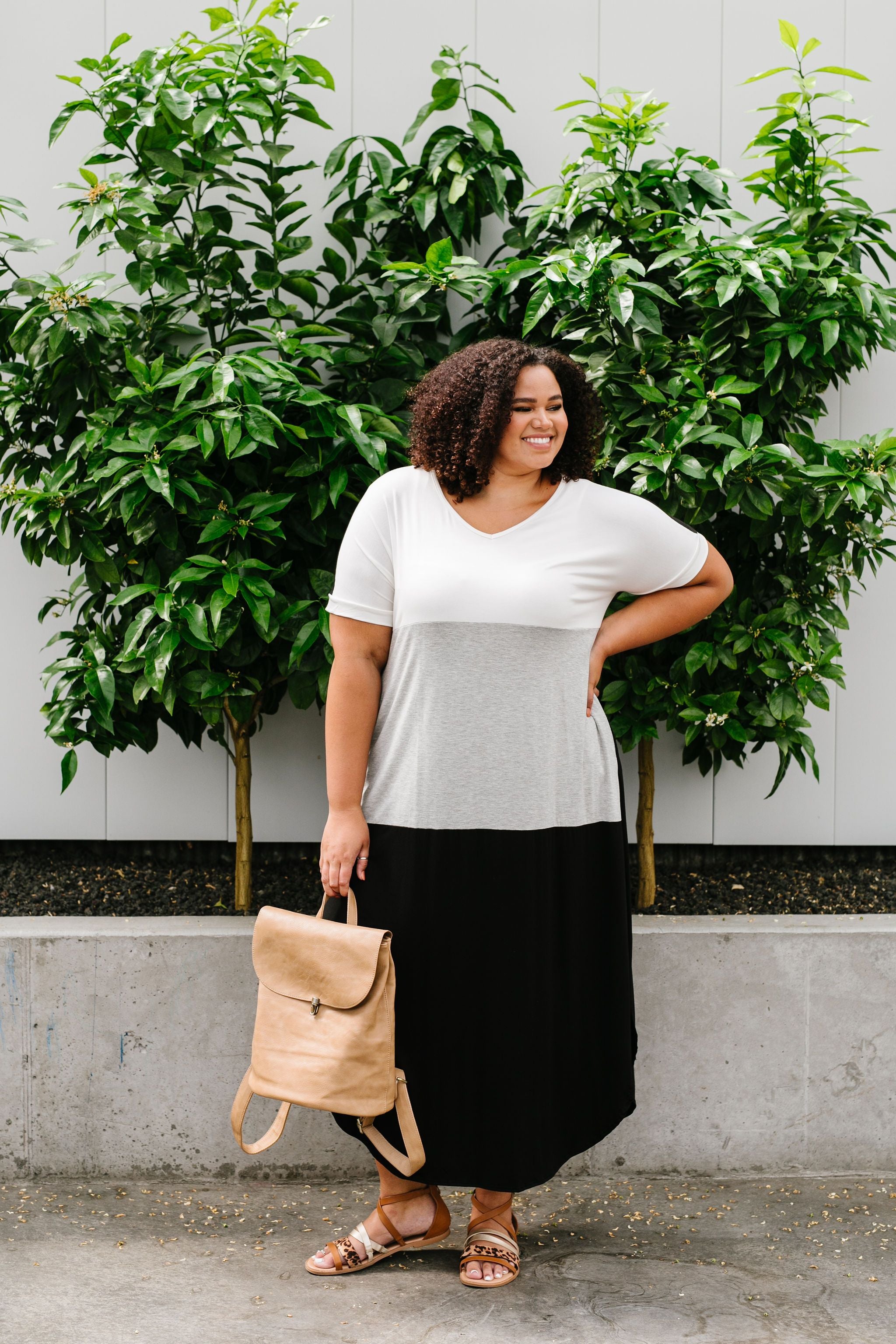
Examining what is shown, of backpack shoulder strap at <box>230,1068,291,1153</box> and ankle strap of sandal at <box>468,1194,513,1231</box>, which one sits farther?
ankle strap of sandal at <box>468,1194,513,1231</box>

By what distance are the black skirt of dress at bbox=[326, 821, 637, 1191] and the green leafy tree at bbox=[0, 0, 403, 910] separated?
703mm

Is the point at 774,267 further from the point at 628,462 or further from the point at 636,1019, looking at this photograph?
the point at 636,1019

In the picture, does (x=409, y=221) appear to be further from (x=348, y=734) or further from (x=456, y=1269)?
(x=456, y=1269)

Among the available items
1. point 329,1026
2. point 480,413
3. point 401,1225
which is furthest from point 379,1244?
point 480,413

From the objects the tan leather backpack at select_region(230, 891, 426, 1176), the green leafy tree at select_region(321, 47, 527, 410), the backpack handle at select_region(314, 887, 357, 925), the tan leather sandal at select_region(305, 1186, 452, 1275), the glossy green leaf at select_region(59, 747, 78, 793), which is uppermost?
the green leafy tree at select_region(321, 47, 527, 410)

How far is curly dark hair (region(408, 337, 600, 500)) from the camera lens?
6.46 feet

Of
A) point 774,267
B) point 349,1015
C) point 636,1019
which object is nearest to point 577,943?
point 349,1015

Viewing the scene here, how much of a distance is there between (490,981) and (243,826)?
1.05 meters

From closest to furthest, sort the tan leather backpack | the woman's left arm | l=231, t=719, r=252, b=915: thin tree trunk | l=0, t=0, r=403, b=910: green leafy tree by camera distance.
A: the tan leather backpack, the woman's left arm, l=0, t=0, r=403, b=910: green leafy tree, l=231, t=719, r=252, b=915: thin tree trunk

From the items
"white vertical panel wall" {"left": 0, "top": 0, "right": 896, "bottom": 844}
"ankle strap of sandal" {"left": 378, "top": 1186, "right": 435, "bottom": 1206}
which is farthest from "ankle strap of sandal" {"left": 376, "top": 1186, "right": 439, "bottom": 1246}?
"white vertical panel wall" {"left": 0, "top": 0, "right": 896, "bottom": 844}

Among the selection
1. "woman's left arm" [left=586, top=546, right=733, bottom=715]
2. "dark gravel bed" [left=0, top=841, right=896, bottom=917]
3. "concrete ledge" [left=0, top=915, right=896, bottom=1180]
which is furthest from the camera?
"dark gravel bed" [left=0, top=841, right=896, bottom=917]

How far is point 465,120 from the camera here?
3.01 m

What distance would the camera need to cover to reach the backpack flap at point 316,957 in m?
1.95

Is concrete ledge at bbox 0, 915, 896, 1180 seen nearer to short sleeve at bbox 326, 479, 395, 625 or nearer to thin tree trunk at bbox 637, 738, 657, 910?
thin tree trunk at bbox 637, 738, 657, 910
